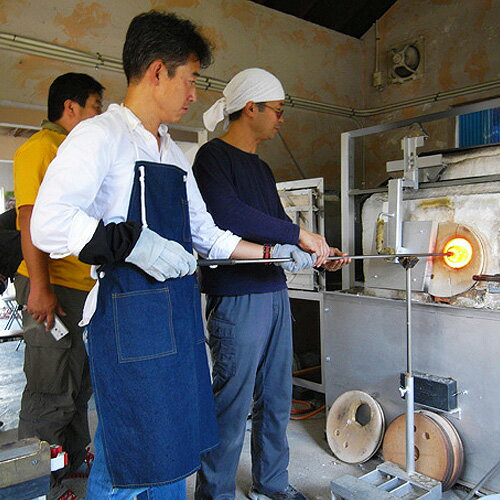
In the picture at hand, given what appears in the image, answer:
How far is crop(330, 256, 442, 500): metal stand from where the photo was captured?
5.88ft

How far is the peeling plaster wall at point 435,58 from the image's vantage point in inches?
159

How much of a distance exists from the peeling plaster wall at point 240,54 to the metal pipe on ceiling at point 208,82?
0.05 meters

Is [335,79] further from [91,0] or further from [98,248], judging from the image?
[98,248]

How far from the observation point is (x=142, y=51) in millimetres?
1280

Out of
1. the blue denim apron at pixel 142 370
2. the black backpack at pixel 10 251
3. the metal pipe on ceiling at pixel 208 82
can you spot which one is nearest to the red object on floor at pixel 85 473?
the black backpack at pixel 10 251

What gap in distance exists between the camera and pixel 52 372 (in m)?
1.88

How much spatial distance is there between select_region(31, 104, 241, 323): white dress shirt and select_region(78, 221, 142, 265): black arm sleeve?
1cm

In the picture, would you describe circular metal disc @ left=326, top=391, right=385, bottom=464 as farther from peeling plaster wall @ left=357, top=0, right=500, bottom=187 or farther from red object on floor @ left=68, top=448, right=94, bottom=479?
peeling plaster wall @ left=357, top=0, right=500, bottom=187

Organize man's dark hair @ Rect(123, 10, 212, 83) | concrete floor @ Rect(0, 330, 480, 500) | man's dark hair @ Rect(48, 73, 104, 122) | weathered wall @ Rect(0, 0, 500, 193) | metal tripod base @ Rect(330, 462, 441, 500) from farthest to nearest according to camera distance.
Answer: weathered wall @ Rect(0, 0, 500, 193) → concrete floor @ Rect(0, 330, 480, 500) → man's dark hair @ Rect(48, 73, 104, 122) → metal tripod base @ Rect(330, 462, 441, 500) → man's dark hair @ Rect(123, 10, 212, 83)

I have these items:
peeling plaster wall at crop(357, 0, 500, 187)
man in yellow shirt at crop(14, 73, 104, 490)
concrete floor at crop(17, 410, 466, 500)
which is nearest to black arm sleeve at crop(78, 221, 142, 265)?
man in yellow shirt at crop(14, 73, 104, 490)

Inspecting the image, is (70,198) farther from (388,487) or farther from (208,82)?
(208,82)

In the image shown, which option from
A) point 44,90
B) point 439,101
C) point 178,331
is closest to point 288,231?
point 178,331

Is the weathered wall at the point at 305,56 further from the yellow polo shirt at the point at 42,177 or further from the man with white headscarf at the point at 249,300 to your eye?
the man with white headscarf at the point at 249,300

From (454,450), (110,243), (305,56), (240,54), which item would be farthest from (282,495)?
(305,56)
